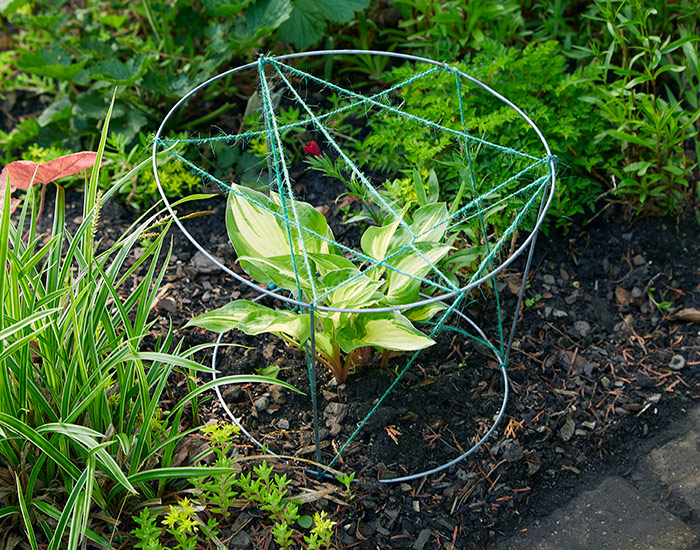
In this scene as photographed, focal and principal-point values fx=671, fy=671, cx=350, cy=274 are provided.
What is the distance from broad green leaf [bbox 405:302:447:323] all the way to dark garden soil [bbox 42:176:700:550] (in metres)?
0.20

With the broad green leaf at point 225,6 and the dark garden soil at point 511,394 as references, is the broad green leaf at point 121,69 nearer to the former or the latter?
the broad green leaf at point 225,6

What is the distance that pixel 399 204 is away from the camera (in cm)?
224

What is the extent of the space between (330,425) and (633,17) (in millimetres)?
1891

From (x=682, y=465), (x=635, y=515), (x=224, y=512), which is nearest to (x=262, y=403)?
(x=224, y=512)

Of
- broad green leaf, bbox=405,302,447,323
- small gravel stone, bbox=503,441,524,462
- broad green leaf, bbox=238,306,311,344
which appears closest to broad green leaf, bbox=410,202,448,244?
broad green leaf, bbox=405,302,447,323

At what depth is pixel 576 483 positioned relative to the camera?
1.90 metres

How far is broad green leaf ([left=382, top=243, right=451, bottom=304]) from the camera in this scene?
1801 millimetres

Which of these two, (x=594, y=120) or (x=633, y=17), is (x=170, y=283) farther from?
(x=633, y=17)

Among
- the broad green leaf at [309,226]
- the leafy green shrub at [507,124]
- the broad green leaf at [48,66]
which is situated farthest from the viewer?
the broad green leaf at [48,66]

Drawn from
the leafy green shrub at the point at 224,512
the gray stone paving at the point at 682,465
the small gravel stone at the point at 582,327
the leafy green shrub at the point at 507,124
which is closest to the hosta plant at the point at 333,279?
the leafy green shrub at the point at 224,512

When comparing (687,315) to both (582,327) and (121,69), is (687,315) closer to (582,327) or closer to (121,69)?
(582,327)

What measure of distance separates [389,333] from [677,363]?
1.03 m

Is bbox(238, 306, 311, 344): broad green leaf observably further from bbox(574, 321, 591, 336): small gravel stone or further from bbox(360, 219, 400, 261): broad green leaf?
bbox(574, 321, 591, 336): small gravel stone

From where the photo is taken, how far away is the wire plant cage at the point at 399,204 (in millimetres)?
1716
